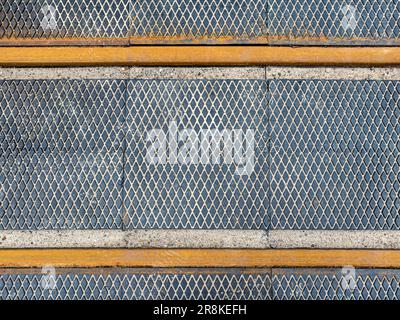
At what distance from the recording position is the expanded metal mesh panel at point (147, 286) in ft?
7.67

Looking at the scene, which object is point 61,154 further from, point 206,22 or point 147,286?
point 206,22

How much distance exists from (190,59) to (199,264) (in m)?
1.34

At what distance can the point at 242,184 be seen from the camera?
7.91 feet

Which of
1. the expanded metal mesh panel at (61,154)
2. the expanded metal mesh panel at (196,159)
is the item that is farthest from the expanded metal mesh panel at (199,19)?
the expanded metal mesh panel at (61,154)

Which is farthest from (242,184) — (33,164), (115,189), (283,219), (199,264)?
(33,164)

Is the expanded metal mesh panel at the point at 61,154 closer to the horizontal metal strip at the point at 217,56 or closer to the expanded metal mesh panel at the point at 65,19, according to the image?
the horizontal metal strip at the point at 217,56

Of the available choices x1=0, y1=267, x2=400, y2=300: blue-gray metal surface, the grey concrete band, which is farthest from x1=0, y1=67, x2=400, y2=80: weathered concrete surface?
x1=0, y1=267, x2=400, y2=300: blue-gray metal surface

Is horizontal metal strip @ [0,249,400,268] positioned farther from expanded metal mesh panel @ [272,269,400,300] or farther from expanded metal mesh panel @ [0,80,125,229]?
expanded metal mesh panel @ [0,80,125,229]

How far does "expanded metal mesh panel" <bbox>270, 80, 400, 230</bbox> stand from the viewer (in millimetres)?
2385

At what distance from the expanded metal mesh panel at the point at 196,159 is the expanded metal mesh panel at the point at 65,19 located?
0.45m

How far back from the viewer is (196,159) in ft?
7.98

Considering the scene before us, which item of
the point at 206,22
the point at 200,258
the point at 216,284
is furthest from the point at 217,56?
the point at 216,284

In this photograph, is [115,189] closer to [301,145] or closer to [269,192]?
[269,192]

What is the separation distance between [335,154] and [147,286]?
1.48m
